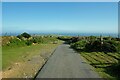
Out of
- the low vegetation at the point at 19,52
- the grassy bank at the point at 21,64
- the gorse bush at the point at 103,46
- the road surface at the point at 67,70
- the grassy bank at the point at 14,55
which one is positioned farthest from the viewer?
the gorse bush at the point at 103,46

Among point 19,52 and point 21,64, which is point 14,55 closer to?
point 19,52

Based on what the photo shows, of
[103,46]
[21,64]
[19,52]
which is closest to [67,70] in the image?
[21,64]

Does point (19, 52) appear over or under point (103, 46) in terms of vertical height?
under

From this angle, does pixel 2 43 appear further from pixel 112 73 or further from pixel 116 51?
pixel 112 73

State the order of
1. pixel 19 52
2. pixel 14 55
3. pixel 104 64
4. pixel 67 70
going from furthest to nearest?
pixel 19 52, pixel 14 55, pixel 104 64, pixel 67 70

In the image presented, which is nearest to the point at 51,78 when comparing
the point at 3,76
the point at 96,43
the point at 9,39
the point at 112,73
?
the point at 3,76

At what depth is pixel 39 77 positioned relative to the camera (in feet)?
53.1

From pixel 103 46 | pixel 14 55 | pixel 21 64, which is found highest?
A: pixel 103 46

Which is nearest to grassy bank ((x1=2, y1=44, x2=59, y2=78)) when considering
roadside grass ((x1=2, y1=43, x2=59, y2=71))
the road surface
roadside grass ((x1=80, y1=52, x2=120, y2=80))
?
roadside grass ((x1=2, y1=43, x2=59, y2=71))

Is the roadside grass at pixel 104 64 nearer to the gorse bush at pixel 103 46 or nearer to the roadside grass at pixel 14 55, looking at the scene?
the roadside grass at pixel 14 55

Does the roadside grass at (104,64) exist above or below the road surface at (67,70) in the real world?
below

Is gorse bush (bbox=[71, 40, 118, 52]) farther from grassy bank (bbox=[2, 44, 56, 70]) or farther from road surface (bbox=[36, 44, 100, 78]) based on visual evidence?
road surface (bbox=[36, 44, 100, 78])

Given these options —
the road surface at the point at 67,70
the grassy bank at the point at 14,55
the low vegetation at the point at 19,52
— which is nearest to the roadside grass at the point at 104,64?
the road surface at the point at 67,70

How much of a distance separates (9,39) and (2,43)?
11.8 feet
